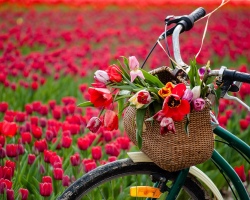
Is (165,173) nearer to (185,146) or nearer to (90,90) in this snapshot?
(185,146)

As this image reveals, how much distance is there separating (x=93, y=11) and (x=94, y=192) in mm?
10631

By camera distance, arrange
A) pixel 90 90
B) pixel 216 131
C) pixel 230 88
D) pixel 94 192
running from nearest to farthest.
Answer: pixel 90 90
pixel 230 88
pixel 216 131
pixel 94 192

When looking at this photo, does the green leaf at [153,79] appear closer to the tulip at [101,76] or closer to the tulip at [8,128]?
the tulip at [101,76]

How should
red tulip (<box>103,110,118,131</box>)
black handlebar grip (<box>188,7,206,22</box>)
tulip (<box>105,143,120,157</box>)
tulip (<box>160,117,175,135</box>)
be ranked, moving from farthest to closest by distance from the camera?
tulip (<box>105,143,120,157</box>), black handlebar grip (<box>188,7,206,22</box>), red tulip (<box>103,110,118,131</box>), tulip (<box>160,117,175,135</box>)

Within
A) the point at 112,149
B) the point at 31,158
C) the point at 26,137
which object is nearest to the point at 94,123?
the point at 112,149

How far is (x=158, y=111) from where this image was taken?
1.86 metres

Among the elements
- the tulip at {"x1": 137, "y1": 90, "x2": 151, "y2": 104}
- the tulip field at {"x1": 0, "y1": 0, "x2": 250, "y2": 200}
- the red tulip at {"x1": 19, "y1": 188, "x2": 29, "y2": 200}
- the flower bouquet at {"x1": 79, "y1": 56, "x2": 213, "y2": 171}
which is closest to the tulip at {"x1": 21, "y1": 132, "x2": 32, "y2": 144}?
the tulip field at {"x1": 0, "y1": 0, "x2": 250, "y2": 200}

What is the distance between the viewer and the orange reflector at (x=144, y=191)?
2.03m

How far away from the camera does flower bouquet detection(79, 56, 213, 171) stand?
1813mm

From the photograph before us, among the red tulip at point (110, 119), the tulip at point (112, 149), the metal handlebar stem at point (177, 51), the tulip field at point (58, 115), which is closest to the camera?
the red tulip at point (110, 119)

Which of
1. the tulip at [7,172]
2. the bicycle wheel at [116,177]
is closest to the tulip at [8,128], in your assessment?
the tulip at [7,172]

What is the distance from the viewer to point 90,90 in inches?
71.9

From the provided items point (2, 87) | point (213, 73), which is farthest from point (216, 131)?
point (2, 87)

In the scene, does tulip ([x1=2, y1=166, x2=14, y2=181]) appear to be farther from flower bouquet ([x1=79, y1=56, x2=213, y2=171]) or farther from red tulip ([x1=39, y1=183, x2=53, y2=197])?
flower bouquet ([x1=79, y1=56, x2=213, y2=171])
